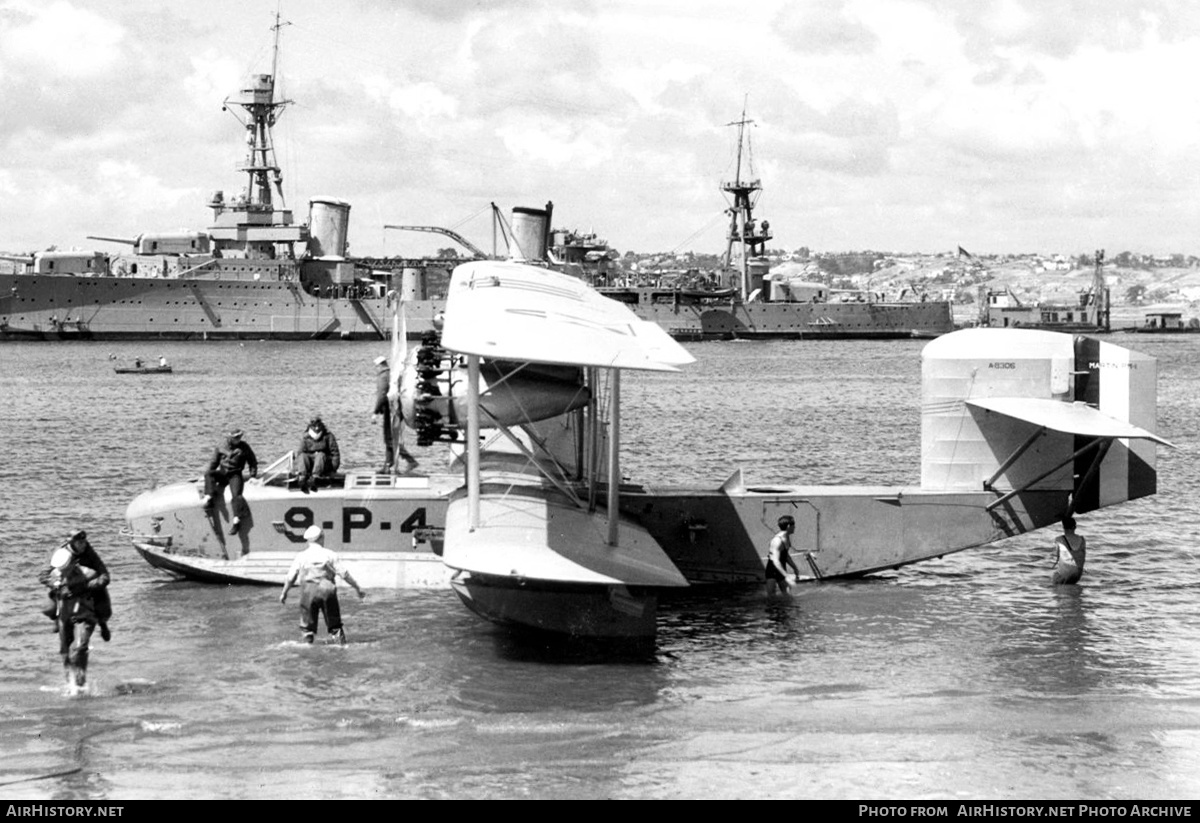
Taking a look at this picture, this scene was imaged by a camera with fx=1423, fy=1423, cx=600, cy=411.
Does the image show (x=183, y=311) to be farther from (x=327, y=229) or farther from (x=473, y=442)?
(x=473, y=442)

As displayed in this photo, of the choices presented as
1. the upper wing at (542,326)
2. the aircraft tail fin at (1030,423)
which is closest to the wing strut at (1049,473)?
the aircraft tail fin at (1030,423)

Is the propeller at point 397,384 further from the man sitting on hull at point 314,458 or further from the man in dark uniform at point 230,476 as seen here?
the man in dark uniform at point 230,476

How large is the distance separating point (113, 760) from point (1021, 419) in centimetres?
1219

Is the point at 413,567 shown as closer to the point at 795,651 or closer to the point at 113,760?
the point at 795,651

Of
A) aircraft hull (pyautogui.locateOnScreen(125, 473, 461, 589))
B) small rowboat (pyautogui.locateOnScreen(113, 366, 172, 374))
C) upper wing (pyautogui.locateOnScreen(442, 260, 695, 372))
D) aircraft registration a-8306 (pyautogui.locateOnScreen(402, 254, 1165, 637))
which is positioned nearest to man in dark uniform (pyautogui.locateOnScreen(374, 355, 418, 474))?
aircraft hull (pyautogui.locateOnScreen(125, 473, 461, 589))

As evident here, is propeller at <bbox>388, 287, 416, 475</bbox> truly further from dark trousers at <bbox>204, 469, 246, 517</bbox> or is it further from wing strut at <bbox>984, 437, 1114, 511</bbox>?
wing strut at <bbox>984, 437, 1114, 511</bbox>

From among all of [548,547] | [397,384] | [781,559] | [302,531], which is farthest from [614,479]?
[302,531]

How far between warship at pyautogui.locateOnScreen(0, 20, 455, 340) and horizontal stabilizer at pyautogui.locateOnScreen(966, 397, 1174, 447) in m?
104

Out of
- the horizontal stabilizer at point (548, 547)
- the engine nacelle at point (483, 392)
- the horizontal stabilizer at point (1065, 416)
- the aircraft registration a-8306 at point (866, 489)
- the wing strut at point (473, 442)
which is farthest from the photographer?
the horizontal stabilizer at point (1065, 416)

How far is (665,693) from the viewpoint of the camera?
14.7 meters

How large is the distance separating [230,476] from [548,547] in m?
6.12

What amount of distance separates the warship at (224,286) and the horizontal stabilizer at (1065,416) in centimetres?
10412

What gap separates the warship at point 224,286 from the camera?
123875mm
